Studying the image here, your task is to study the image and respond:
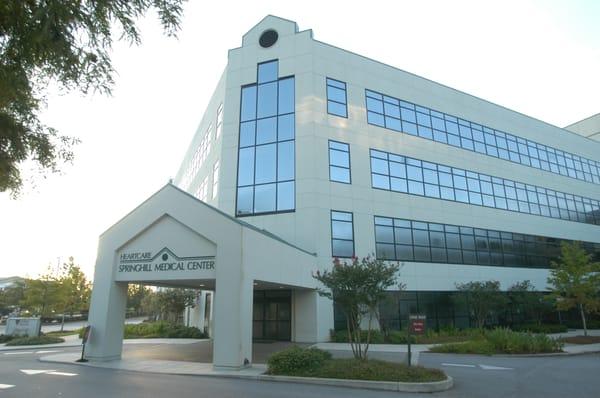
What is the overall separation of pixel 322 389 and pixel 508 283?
2591 centimetres

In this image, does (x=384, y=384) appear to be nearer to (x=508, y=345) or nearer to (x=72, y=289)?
(x=508, y=345)

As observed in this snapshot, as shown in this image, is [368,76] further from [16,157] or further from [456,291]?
[16,157]

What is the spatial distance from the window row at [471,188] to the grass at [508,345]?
11.9m

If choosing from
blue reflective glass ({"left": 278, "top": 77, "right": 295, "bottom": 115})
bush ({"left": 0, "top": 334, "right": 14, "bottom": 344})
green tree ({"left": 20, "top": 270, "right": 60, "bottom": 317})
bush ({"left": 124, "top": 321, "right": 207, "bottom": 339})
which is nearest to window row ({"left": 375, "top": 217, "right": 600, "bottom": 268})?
blue reflective glass ({"left": 278, "top": 77, "right": 295, "bottom": 115})

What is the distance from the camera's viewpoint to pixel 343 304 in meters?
12.8

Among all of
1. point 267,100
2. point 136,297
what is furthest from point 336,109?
point 136,297

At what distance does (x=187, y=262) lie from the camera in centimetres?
1498

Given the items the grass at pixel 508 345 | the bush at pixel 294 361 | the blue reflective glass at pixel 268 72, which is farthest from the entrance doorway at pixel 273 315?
the blue reflective glass at pixel 268 72

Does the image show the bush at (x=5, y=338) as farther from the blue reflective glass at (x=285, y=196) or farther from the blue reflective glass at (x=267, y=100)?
the blue reflective glass at (x=267, y=100)

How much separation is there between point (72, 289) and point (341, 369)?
3493 cm

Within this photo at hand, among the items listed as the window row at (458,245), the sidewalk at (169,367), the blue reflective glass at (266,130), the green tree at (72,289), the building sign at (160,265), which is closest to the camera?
the sidewalk at (169,367)

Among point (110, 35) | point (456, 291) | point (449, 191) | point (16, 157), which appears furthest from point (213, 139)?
point (110, 35)

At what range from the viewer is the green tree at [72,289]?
33.9 m

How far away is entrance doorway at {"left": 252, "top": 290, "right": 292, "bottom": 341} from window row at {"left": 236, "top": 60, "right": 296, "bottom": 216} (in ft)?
17.2
